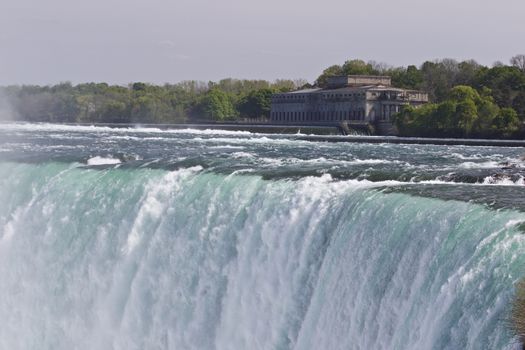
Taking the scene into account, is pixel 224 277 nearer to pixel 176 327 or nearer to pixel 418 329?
pixel 176 327

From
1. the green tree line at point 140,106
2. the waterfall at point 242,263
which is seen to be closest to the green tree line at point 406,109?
the green tree line at point 140,106

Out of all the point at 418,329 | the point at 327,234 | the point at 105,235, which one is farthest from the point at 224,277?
the point at 418,329

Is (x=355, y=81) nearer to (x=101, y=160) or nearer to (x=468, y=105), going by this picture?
(x=468, y=105)

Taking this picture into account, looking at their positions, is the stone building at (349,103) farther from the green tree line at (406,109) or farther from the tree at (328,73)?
the tree at (328,73)

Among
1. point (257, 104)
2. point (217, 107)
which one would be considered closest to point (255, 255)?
point (257, 104)

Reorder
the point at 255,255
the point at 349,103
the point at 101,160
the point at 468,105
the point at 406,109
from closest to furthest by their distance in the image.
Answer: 1. the point at 255,255
2. the point at 101,160
3. the point at 468,105
4. the point at 406,109
5. the point at 349,103

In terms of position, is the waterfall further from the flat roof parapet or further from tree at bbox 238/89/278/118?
tree at bbox 238/89/278/118

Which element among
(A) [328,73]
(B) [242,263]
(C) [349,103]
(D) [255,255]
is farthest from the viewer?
(A) [328,73]

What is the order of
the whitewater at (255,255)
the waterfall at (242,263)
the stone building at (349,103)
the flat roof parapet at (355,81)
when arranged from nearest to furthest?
the waterfall at (242,263), the whitewater at (255,255), the stone building at (349,103), the flat roof parapet at (355,81)
